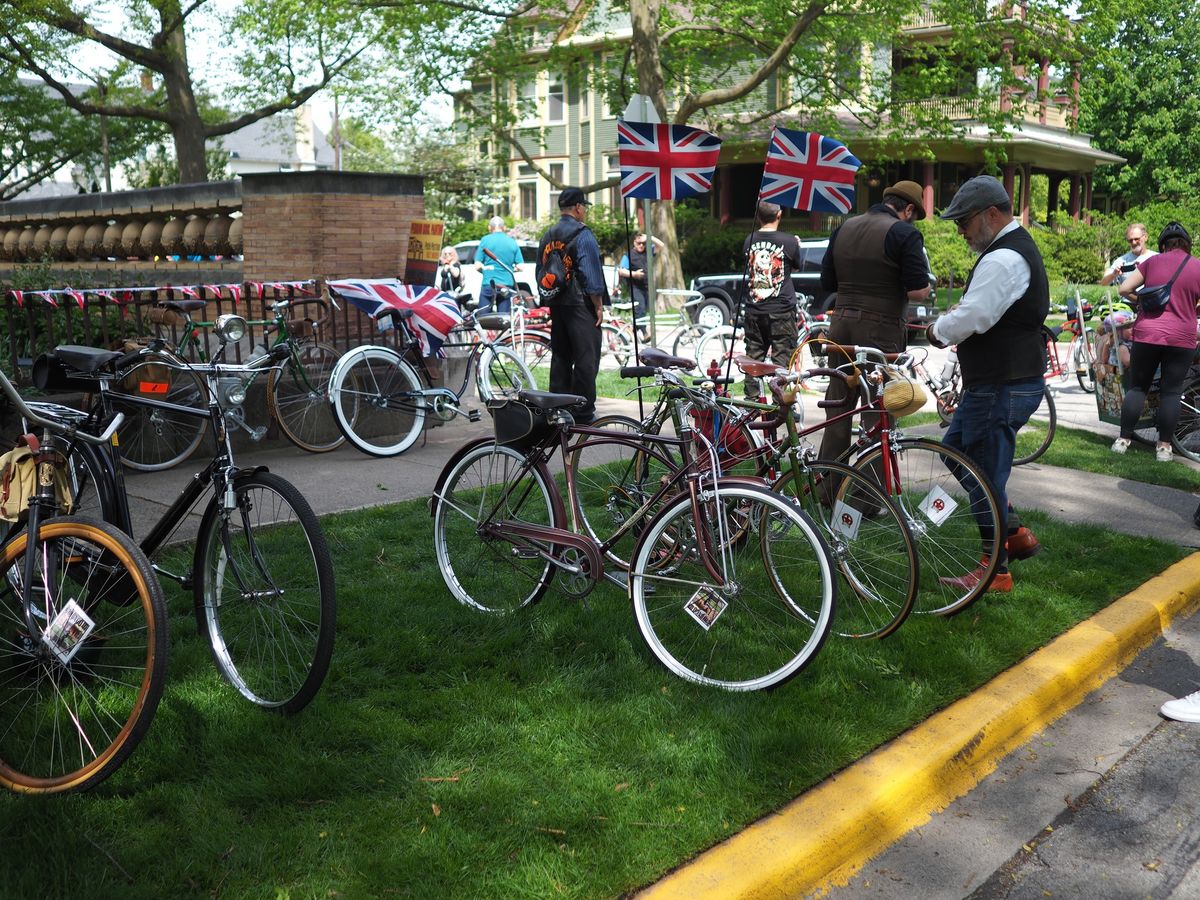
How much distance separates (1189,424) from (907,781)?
282 inches

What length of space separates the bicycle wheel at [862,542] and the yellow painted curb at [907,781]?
0.54 metres

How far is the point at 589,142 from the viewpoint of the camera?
44.5 metres

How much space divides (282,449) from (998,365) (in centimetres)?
573

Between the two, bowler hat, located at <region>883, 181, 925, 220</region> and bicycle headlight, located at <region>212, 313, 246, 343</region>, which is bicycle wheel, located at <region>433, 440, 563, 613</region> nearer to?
bicycle headlight, located at <region>212, 313, 246, 343</region>

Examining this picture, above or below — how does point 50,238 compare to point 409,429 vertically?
above

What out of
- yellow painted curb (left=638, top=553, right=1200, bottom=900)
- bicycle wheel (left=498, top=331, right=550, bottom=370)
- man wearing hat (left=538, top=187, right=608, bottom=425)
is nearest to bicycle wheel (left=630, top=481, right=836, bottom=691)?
yellow painted curb (left=638, top=553, right=1200, bottom=900)

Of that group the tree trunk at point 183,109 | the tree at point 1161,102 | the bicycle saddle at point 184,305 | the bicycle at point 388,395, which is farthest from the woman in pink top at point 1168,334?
the tree at point 1161,102

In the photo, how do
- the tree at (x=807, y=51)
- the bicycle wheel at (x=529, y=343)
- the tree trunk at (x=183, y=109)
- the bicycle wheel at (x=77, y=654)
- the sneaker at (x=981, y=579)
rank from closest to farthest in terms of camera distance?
1. the bicycle wheel at (x=77, y=654)
2. the sneaker at (x=981, y=579)
3. the bicycle wheel at (x=529, y=343)
4. the tree at (x=807, y=51)
5. the tree trunk at (x=183, y=109)

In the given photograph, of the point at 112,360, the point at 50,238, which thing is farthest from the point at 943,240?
the point at 112,360

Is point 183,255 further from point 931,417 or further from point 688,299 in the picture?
point 688,299

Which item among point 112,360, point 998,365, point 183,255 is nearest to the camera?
point 112,360

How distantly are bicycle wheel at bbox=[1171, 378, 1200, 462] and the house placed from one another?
612 inches

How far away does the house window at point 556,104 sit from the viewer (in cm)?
4553

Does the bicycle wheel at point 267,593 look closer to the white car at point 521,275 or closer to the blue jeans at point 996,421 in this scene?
the blue jeans at point 996,421
